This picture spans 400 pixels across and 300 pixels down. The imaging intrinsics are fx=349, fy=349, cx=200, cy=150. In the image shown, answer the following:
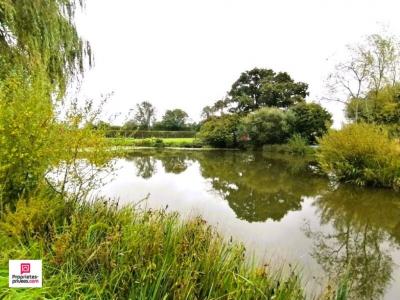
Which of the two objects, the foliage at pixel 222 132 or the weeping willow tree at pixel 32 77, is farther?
the foliage at pixel 222 132

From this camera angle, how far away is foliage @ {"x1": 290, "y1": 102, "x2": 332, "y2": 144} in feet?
109

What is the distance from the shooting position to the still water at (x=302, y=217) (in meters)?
5.45

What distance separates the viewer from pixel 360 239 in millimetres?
7043

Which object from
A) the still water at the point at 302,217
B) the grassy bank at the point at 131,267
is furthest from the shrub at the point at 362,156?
the grassy bank at the point at 131,267

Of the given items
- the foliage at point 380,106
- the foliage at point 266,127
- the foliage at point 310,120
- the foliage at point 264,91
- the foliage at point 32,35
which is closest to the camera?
the foliage at point 32,35

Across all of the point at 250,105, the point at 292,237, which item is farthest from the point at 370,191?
the point at 250,105

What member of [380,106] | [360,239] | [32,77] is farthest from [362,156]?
[380,106]

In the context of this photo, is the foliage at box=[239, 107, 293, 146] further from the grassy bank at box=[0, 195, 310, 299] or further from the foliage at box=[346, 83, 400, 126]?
the grassy bank at box=[0, 195, 310, 299]

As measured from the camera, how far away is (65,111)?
5328 millimetres

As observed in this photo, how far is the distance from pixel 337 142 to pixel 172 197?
795cm

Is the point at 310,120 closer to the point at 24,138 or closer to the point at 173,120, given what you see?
the point at 173,120

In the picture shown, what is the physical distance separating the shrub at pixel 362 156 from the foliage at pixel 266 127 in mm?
18996

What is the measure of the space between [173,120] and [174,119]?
500 mm

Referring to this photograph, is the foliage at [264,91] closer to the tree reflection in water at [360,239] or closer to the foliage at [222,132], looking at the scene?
the foliage at [222,132]
